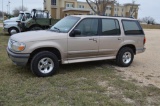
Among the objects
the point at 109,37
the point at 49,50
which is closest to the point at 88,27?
the point at 109,37

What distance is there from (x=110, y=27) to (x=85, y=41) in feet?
4.04

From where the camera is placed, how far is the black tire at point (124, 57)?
7773 mm

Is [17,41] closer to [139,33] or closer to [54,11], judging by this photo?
A: [139,33]

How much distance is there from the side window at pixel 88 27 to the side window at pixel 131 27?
131 centimetres

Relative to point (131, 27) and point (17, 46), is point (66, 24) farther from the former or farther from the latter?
point (131, 27)

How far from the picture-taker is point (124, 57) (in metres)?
7.93

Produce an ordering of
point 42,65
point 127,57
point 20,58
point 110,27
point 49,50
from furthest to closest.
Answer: point 127,57 < point 110,27 < point 49,50 < point 42,65 < point 20,58

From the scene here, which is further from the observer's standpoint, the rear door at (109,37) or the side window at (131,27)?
the side window at (131,27)

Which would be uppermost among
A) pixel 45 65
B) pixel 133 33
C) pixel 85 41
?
pixel 133 33

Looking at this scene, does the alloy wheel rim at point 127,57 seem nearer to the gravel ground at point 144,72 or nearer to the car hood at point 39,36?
the gravel ground at point 144,72

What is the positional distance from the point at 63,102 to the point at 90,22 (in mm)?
3256

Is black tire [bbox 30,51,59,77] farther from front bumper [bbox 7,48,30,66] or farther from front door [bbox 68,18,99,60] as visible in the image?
front door [bbox 68,18,99,60]

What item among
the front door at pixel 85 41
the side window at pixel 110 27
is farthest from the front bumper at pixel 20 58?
the side window at pixel 110 27

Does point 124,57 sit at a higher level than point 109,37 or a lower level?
lower
